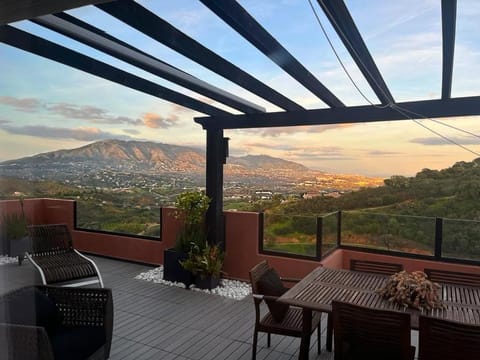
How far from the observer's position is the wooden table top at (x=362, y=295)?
2.64 metres

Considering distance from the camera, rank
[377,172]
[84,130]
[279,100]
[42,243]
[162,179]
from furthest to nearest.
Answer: [377,172] → [162,179] → [42,243] → [279,100] → [84,130]

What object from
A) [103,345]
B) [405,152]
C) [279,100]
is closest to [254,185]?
[279,100]

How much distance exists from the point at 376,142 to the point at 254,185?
1.95 metres

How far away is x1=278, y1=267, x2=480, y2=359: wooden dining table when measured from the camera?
264 cm

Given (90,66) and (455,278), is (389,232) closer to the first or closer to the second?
(455,278)

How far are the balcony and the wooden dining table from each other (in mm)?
698

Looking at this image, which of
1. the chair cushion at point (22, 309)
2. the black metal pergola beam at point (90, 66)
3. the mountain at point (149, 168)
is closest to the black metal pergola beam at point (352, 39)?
the black metal pergola beam at point (90, 66)

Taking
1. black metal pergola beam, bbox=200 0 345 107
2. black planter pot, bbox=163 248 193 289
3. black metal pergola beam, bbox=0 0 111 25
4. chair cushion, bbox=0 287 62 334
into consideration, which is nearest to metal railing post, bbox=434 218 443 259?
black metal pergola beam, bbox=200 0 345 107

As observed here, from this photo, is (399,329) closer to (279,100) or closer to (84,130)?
(84,130)

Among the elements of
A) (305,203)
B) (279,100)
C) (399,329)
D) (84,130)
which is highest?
(279,100)

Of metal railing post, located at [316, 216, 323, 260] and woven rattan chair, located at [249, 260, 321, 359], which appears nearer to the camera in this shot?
woven rattan chair, located at [249, 260, 321, 359]

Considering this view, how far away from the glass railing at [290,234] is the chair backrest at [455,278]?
1819 millimetres

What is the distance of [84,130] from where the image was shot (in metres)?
2.14

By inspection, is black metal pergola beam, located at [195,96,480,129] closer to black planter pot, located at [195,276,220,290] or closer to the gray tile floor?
black planter pot, located at [195,276,220,290]
